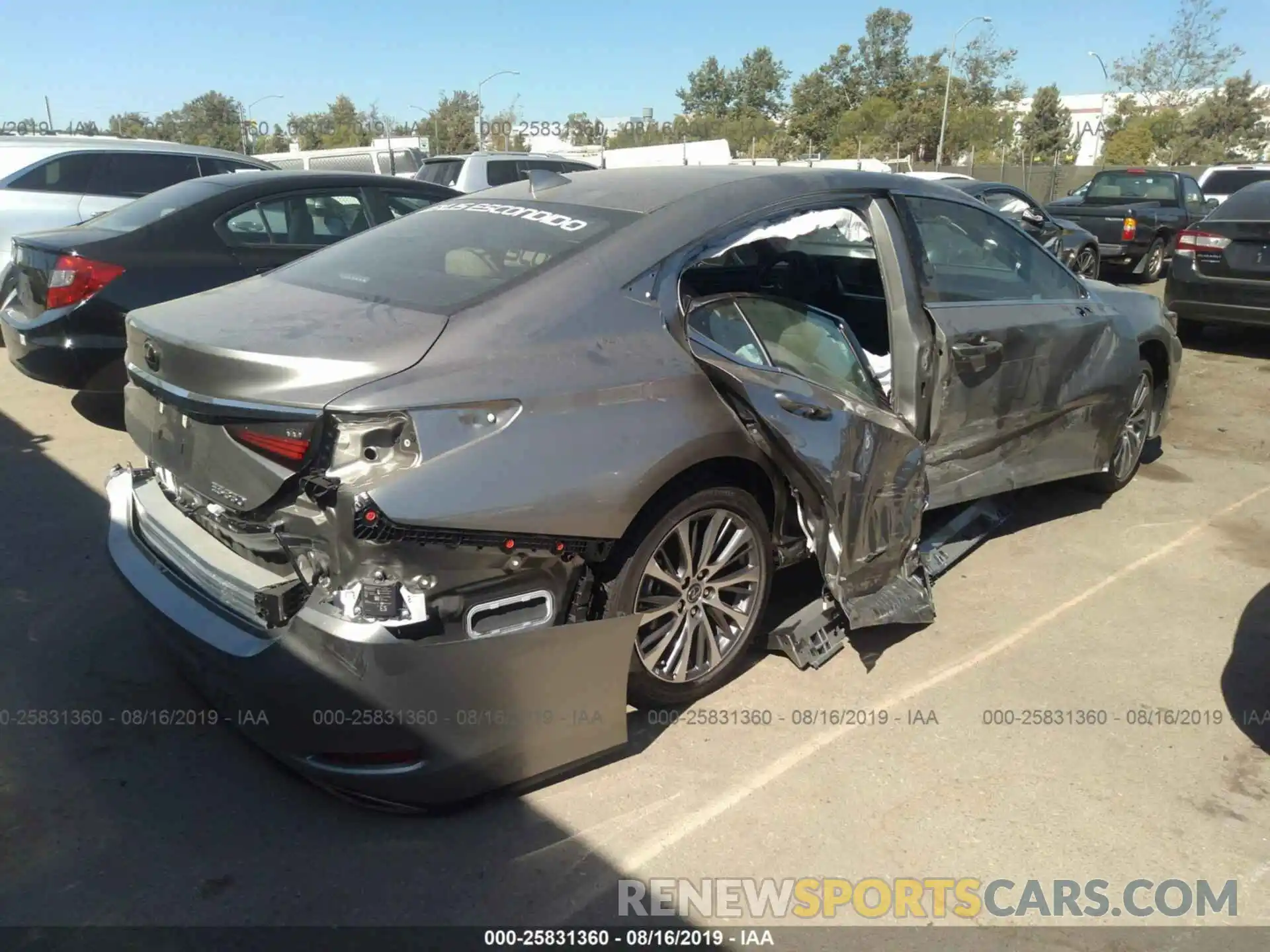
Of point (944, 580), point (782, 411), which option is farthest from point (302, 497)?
point (944, 580)

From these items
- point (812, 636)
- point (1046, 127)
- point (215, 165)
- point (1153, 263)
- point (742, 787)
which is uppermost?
point (1046, 127)

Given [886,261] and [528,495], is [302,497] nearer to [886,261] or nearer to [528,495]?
[528,495]

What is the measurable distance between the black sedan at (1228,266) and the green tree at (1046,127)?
50.3 meters

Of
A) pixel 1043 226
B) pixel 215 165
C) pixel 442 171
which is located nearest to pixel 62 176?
pixel 215 165

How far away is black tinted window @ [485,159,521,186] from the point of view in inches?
541

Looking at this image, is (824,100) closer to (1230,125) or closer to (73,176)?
(1230,125)

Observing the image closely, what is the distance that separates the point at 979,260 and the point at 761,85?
302 ft

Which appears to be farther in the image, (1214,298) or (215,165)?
(215,165)

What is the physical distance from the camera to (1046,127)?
55.6m

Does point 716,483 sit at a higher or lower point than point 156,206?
lower

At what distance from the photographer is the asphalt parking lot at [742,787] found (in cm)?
254

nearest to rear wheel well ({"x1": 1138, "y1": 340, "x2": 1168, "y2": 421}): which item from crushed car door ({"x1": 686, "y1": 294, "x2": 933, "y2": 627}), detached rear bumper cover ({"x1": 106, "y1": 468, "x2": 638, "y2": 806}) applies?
crushed car door ({"x1": 686, "y1": 294, "x2": 933, "y2": 627})

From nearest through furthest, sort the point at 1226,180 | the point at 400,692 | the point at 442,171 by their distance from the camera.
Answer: the point at 400,692 < the point at 442,171 < the point at 1226,180

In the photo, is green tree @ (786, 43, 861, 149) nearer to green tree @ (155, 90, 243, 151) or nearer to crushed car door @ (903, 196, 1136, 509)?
green tree @ (155, 90, 243, 151)
